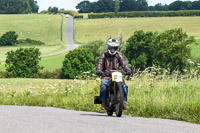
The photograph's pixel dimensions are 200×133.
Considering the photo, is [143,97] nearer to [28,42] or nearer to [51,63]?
[51,63]

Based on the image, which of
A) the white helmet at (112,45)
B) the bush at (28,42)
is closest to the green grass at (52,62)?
the bush at (28,42)

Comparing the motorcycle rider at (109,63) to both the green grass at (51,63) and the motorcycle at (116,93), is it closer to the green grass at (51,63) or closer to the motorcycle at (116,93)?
the motorcycle at (116,93)

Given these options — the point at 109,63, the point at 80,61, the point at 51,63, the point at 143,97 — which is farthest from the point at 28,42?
the point at 109,63

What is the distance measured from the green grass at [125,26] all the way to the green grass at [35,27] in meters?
7.13

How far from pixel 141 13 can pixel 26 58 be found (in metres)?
90.9

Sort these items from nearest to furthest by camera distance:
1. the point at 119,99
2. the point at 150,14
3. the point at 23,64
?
the point at 119,99, the point at 23,64, the point at 150,14

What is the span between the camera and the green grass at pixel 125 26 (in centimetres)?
12197

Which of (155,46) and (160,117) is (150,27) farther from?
(160,117)

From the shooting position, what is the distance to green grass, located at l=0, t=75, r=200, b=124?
8.64 m

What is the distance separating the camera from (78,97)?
Answer: 466 inches

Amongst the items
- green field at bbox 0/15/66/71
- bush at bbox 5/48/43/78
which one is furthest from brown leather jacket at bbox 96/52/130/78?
green field at bbox 0/15/66/71

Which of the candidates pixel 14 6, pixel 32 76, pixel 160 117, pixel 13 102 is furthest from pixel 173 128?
pixel 14 6

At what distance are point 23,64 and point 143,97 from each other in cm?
6803

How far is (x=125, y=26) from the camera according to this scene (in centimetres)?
13525
